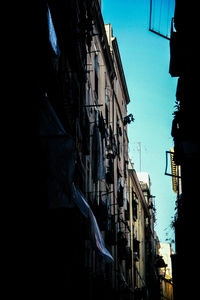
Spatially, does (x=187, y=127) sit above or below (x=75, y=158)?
above

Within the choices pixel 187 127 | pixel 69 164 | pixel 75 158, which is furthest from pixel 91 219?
pixel 187 127

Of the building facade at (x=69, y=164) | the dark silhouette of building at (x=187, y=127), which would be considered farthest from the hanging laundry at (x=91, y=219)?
the dark silhouette of building at (x=187, y=127)

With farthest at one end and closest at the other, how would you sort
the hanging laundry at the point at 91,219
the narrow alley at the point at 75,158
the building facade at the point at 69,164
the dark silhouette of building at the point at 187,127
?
1. the dark silhouette of building at the point at 187,127
2. the hanging laundry at the point at 91,219
3. the narrow alley at the point at 75,158
4. the building facade at the point at 69,164

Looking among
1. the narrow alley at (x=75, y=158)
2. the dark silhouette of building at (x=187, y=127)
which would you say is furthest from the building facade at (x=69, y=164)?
the dark silhouette of building at (x=187, y=127)

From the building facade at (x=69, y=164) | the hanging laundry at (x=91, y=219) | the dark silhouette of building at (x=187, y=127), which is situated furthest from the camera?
the dark silhouette of building at (x=187, y=127)

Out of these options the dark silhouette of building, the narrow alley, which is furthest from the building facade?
the dark silhouette of building

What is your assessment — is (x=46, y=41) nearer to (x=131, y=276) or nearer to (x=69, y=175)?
(x=69, y=175)

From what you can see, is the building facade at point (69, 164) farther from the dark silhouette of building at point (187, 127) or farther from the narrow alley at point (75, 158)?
the dark silhouette of building at point (187, 127)

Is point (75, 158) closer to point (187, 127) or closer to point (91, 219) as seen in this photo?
point (91, 219)

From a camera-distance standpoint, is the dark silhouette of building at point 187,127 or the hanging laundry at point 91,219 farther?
the dark silhouette of building at point 187,127

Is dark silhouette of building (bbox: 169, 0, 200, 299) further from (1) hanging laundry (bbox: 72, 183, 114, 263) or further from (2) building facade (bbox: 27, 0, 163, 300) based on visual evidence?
(1) hanging laundry (bbox: 72, 183, 114, 263)

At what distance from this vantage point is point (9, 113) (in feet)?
22.6

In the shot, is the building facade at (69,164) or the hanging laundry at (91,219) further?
the hanging laundry at (91,219)

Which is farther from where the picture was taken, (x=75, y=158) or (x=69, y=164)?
(x=75, y=158)
